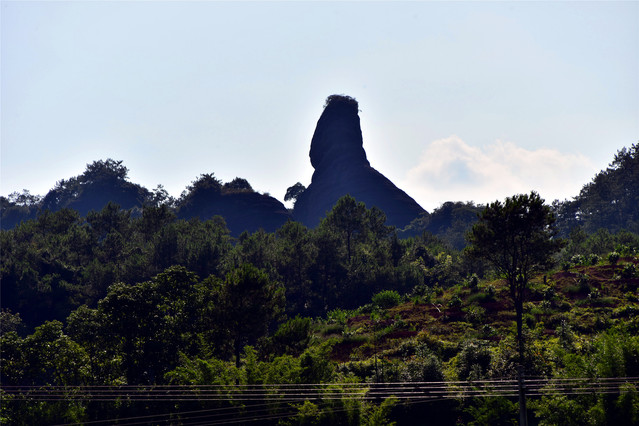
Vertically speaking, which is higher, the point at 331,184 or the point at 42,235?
the point at 331,184

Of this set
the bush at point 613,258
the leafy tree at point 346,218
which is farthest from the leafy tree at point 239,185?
the bush at point 613,258

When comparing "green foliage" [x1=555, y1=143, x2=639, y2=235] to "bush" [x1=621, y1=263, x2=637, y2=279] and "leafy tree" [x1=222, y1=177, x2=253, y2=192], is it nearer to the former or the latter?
"bush" [x1=621, y1=263, x2=637, y2=279]

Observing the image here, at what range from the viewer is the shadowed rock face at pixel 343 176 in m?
156

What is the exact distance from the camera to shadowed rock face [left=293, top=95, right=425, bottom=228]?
156 m

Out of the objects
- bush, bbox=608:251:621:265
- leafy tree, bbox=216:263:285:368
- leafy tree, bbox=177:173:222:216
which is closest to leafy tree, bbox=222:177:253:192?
leafy tree, bbox=177:173:222:216

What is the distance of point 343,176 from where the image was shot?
524 ft

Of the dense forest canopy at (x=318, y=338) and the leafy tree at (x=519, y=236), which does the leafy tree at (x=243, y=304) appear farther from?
the leafy tree at (x=519, y=236)

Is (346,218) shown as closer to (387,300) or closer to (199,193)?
(387,300)

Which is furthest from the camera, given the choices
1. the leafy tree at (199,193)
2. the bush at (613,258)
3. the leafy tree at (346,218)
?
the leafy tree at (199,193)

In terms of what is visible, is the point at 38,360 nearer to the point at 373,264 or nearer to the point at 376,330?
the point at 376,330

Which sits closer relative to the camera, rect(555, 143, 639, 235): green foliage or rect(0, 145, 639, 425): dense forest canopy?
rect(0, 145, 639, 425): dense forest canopy

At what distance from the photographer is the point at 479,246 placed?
99.3 feet

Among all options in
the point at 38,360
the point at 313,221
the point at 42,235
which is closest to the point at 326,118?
the point at 313,221

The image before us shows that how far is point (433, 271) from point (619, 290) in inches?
1022
